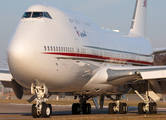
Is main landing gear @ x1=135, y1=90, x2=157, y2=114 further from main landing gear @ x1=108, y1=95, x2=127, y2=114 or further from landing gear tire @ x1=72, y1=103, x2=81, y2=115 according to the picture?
landing gear tire @ x1=72, y1=103, x2=81, y2=115

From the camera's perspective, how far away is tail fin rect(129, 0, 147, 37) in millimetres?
35481

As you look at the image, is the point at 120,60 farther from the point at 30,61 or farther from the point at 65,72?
the point at 30,61

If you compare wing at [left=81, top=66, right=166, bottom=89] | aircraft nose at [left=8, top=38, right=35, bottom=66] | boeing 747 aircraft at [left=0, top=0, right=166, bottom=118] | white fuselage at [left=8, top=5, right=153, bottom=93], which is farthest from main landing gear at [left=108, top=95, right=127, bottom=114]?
aircraft nose at [left=8, top=38, right=35, bottom=66]

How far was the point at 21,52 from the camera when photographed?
17.4 m

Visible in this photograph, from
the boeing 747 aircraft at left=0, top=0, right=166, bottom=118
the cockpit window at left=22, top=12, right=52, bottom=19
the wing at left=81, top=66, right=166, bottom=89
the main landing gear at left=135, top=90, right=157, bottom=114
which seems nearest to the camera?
the boeing 747 aircraft at left=0, top=0, right=166, bottom=118

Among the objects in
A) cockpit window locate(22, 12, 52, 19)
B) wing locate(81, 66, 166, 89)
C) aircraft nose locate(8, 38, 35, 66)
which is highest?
cockpit window locate(22, 12, 52, 19)

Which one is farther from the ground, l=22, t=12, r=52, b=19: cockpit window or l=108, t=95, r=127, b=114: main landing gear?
l=22, t=12, r=52, b=19: cockpit window

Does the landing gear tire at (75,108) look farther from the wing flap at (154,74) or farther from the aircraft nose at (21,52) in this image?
the aircraft nose at (21,52)

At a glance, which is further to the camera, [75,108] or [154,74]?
[75,108]

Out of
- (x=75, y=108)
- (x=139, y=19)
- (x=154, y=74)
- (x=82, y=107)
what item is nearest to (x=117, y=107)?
(x=82, y=107)

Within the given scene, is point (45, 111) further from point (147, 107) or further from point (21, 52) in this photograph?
point (147, 107)

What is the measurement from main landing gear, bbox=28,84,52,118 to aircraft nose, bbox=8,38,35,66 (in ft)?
6.64

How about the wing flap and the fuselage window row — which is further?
the wing flap

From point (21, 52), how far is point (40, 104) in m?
3.21
